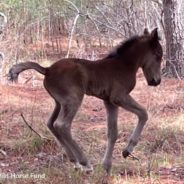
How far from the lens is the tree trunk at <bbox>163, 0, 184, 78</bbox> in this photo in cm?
1166

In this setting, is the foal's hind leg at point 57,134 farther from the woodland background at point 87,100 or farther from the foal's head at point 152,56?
the foal's head at point 152,56

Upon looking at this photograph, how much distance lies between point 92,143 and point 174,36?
5391 millimetres

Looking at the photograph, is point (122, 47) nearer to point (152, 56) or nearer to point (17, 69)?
point (152, 56)

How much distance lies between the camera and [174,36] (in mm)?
11805

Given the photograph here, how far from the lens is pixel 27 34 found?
50.4ft

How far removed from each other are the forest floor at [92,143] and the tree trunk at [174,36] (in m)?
1.20

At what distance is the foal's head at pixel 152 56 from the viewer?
606cm

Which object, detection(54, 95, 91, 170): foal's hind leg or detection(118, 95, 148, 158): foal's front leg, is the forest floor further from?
detection(118, 95, 148, 158): foal's front leg

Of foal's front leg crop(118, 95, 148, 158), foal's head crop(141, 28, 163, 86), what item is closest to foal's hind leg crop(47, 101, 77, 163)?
foal's front leg crop(118, 95, 148, 158)

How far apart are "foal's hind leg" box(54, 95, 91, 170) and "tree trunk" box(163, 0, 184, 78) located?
648 cm

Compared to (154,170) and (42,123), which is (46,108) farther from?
(154,170)

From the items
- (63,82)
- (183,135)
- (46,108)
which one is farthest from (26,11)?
(63,82)

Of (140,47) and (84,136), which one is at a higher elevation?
(140,47)

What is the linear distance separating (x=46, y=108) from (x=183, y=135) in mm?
2804
